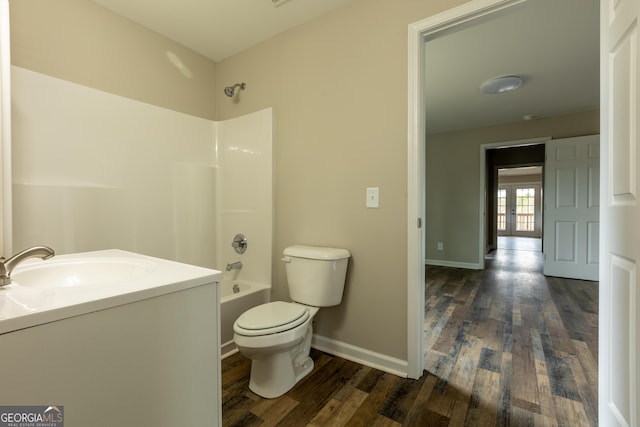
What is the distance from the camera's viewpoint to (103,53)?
1.84 meters

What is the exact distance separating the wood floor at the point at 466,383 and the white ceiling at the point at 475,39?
6.48 ft

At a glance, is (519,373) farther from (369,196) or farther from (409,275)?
(369,196)

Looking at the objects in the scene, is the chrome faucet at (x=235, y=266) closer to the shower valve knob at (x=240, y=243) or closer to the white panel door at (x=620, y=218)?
the shower valve knob at (x=240, y=243)

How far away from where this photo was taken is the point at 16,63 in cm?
151

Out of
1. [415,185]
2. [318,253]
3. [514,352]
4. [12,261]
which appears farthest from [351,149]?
[514,352]

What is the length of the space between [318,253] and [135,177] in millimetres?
1448

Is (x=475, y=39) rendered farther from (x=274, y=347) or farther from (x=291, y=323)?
(x=274, y=347)

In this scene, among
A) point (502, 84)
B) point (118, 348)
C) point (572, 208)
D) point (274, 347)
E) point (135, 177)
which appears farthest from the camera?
point (572, 208)

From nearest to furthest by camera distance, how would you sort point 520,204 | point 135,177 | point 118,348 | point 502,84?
1. point 118,348
2. point 135,177
3. point 502,84
4. point 520,204

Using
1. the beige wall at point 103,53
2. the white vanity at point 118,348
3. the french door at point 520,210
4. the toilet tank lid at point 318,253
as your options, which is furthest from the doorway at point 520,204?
the white vanity at point 118,348

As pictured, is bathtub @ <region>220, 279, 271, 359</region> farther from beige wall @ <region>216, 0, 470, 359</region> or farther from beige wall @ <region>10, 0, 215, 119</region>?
beige wall @ <region>10, 0, 215, 119</region>

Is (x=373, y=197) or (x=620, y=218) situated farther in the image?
(x=373, y=197)

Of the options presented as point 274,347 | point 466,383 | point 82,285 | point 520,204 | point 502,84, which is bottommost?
point 466,383

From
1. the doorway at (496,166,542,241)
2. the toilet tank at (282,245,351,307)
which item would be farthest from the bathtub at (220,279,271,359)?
the doorway at (496,166,542,241)
